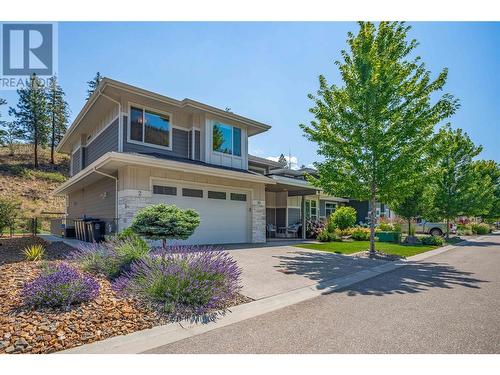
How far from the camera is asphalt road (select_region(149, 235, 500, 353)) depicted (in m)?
3.39

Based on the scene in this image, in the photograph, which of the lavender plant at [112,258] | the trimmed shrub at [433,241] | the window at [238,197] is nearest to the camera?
the lavender plant at [112,258]

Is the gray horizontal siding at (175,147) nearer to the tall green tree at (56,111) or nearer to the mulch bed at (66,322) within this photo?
the mulch bed at (66,322)

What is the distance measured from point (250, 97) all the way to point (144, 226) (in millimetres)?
9053

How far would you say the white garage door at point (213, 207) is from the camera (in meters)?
11.4

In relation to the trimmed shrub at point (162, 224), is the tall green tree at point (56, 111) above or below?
above

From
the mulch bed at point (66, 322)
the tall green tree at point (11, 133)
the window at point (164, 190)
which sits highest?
the tall green tree at point (11, 133)

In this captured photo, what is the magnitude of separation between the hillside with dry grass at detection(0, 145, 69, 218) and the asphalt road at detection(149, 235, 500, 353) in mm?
28264

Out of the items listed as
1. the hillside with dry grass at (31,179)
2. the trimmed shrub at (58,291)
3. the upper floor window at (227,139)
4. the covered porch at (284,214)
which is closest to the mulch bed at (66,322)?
the trimmed shrub at (58,291)

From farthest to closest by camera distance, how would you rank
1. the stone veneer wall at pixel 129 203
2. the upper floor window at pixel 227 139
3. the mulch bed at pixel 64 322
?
the upper floor window at pixel 227 139
the stone veneer wall at pixel 129 203
the mulch bed at pixel 64 322

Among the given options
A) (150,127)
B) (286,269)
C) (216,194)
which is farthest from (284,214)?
(286,269)

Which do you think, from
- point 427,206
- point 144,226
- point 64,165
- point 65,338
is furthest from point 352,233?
point 64,165

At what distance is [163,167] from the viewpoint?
1034 centimetres

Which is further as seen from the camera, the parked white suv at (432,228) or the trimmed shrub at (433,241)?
the parked white suv at (432,228)

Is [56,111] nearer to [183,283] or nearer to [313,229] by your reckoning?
[313,229]
